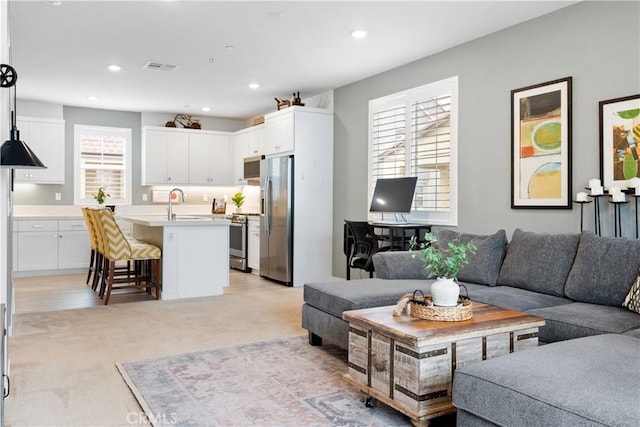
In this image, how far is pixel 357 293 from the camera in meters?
3.33

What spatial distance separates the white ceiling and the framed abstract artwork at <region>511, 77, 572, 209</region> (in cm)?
65

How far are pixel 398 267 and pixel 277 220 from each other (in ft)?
9.44

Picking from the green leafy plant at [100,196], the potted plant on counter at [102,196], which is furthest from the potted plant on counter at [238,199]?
the green leafy plant at [100,196]

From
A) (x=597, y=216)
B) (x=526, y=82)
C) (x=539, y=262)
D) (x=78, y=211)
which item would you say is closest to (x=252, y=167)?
(x=78, y=211)

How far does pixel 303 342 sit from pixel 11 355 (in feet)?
6.62

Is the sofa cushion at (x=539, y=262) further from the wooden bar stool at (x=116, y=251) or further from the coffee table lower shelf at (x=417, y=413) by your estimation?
the wooden bar stool at (x=116, y=251)

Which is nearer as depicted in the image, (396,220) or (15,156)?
(15,156)

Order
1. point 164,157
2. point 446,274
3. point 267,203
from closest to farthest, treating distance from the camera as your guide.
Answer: point 446,274
point 267,203
point 164,157

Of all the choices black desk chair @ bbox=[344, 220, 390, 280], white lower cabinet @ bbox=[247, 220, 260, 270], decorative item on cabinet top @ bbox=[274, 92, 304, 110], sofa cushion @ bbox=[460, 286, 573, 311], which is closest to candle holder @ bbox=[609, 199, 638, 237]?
sofa cushion @ bbox=[460, 286, 573, 311]

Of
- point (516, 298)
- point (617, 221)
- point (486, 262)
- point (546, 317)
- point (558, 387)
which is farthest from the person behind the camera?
point (486, 262)

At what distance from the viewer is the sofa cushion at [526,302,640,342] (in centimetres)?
250

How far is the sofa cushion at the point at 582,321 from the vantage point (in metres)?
2.50

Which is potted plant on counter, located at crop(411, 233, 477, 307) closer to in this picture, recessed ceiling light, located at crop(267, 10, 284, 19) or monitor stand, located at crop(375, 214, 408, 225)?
recessed ceiling light, located at crop(267, 10, 284, 19)

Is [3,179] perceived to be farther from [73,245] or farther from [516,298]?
[73,245]
